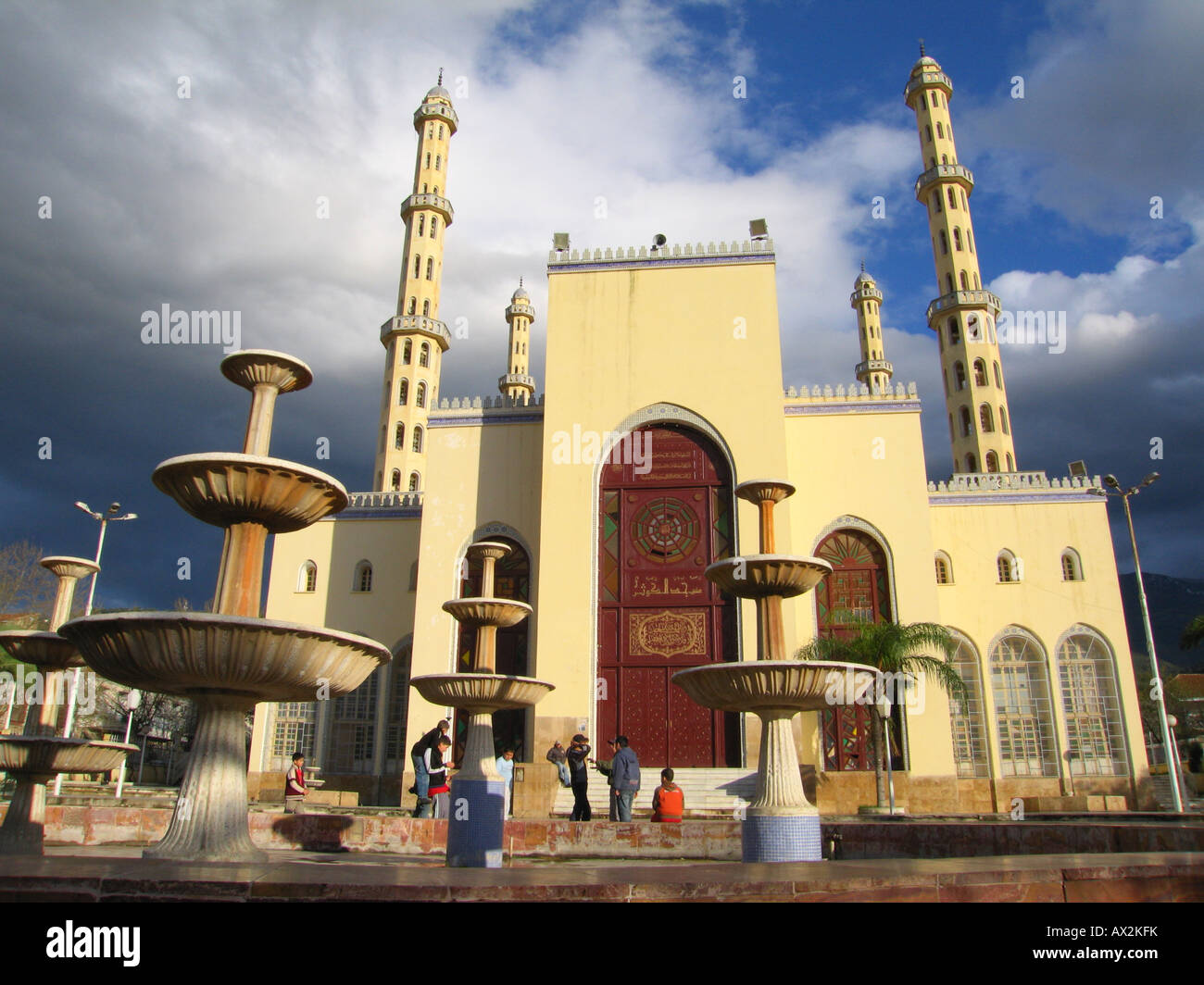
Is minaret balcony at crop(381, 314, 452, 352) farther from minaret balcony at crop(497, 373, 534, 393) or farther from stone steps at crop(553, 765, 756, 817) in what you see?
stone steps at crop(553, 765, 756, 817)

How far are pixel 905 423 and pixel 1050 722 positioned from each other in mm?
7186

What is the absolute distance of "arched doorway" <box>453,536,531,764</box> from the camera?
18.3 meters

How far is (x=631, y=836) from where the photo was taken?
9.15 m

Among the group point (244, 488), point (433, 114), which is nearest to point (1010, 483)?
point (244, 488)

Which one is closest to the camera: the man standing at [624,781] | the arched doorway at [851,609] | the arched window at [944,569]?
the man standing at [624,781]

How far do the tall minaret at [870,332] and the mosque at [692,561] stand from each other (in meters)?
15.0

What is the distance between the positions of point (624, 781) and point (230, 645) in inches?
242

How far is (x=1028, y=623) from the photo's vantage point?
19.4 meters

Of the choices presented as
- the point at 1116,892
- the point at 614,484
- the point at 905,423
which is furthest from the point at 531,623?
the point at 1116,892

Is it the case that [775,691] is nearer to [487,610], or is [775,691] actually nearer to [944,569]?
[487,610]

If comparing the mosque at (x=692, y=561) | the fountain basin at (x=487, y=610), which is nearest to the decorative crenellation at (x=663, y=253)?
the mosque at (x=692, y=561)

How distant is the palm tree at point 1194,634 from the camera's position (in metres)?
22.7

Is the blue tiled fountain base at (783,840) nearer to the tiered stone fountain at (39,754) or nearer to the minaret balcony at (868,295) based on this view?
the tiered stone fountain at (39,754)
